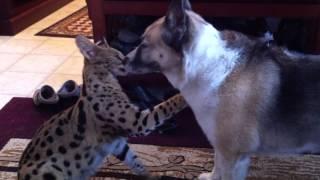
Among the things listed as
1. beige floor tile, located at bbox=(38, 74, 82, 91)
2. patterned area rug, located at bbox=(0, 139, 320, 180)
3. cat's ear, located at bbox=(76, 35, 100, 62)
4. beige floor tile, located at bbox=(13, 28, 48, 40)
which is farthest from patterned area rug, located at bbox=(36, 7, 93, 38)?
cat's ear, located at bbox=(76, 35, 100, 62)

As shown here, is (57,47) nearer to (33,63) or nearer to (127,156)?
(33,63)

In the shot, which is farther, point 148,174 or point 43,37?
point 43,37

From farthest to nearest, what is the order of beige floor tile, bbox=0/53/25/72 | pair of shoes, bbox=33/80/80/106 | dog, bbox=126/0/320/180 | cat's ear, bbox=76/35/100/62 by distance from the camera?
beige floor tile, bbox=0/53/25/72
pair of shoes, bbox=33/80/80/106
cat's ear, bbox=76/35/100/62
dog, bbox=126/0/320/180

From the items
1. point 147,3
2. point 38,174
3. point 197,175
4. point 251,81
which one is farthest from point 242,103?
point 147,3

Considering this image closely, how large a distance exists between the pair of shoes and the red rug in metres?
0.03

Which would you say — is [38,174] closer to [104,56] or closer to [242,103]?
[104,56]

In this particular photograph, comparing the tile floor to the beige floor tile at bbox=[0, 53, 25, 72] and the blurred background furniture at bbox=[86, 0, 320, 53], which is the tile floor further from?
the blurred background furniture at bbox=[86, 0, 320, 53]

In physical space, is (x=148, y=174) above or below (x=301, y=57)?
below

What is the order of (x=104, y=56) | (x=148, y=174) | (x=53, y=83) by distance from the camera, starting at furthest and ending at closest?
(x=53, y=83), (x=148, y=174), (x=104, y=56)

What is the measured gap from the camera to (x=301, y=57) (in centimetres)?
156

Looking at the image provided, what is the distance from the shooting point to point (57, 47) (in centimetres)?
343

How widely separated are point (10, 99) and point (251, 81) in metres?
1.62

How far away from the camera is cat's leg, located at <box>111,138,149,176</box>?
172 centimetres

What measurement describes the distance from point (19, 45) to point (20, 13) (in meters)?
0.48
